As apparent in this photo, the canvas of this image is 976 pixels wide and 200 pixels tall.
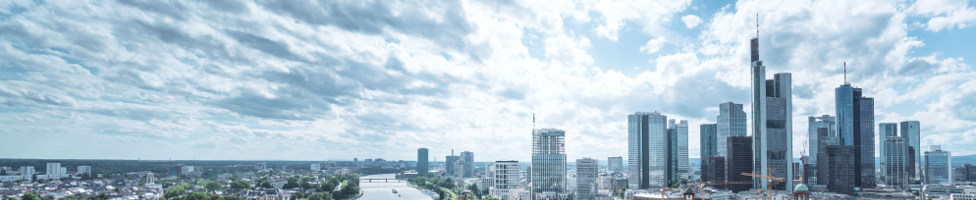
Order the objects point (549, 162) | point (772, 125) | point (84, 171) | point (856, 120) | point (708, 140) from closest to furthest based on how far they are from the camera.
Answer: point (549, 162) → point (772, 125) → point (84, 171) → point (856, 120) → point (708, 140)

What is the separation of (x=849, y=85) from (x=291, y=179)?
130 metres

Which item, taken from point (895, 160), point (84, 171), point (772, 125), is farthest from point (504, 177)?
point (84, 171)

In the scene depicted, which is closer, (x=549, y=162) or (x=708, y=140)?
(x=549, y=162)

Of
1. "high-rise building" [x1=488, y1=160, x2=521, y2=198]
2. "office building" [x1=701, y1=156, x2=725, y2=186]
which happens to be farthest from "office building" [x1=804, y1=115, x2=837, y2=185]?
"high-rise building" [x1=488, y1=160, x2=521, y2=198]

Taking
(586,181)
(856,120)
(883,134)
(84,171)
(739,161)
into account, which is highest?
(856,120)

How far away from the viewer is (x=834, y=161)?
122125 millimetres

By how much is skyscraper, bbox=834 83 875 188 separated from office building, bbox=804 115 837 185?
6205 mm

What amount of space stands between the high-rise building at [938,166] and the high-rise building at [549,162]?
104 meters

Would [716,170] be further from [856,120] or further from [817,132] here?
[817,132]

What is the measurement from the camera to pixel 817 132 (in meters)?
161

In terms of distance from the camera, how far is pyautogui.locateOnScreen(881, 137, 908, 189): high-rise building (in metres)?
142

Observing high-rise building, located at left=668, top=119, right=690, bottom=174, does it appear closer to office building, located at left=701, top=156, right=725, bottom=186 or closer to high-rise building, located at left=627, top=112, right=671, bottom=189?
high-rise building, located at left=627, top=112, right=671, bottom=189

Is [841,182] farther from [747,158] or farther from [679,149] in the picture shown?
[679,149]

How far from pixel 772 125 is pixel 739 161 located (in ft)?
37.3
